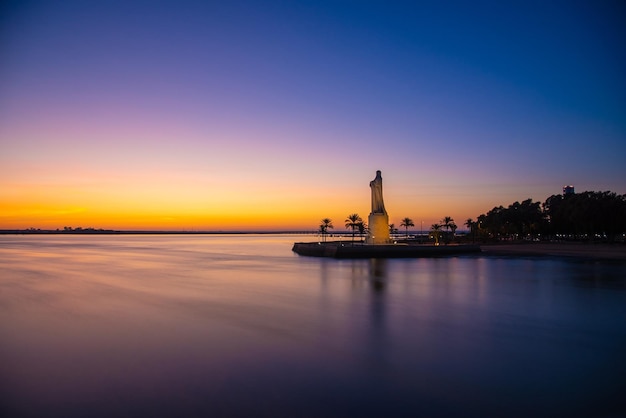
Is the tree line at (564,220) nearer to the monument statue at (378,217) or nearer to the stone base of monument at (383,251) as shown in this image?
the stone base of monument at (383,251)

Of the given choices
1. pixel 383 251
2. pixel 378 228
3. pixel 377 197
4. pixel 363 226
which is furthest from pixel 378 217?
pixel 363 226

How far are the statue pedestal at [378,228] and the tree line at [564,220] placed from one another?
41587mm

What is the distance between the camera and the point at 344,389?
8531mm

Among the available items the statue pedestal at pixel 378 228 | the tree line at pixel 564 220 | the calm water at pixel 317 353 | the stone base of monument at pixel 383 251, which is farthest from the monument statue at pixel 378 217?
the tree line at pixel 564 220

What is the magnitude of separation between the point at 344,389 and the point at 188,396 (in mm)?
2883

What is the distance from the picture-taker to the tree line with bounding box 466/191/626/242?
70.3 meters

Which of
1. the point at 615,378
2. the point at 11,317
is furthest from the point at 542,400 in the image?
the point at 11,317

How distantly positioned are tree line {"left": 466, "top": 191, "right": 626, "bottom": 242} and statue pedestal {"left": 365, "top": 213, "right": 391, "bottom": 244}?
41587 mm

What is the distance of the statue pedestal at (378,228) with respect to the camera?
1863 inches

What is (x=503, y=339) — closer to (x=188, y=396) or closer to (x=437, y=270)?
(x=188, y=396)

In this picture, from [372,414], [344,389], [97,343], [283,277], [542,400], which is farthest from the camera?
[283,277]

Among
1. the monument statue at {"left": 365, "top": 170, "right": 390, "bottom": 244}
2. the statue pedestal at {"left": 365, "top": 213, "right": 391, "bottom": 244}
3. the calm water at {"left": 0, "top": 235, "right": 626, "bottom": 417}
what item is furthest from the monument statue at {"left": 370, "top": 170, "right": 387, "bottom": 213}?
the calm water at {"left": 0, "top": 235, "right": 626, "bottom": 417}

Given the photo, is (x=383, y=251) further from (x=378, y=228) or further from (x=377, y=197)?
(x=377, y=197)

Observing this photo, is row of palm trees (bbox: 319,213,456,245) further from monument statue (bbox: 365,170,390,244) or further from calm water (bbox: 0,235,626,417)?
calm water (bbox: 0,235,626,417)
